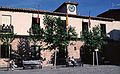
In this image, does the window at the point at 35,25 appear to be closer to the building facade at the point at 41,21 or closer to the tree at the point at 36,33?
the tree at the point at 36,33

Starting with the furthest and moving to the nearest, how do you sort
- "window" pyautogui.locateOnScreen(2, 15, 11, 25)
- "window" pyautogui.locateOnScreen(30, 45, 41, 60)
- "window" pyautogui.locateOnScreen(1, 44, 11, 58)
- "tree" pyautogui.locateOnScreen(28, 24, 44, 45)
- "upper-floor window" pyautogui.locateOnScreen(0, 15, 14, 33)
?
"window" pyautogui.locateOnScreen(30, 45, 41, 60) < "window" pyautogui.locateOnScreen(2, 15, 11, 25) < "window" pyautogui.locateOnScreen(1, 44, 11, 58) < "upper-floor window" pyautogui.locateOnScreen(0, 15, 14, 33) < "tree" pyautogui.locateOnScreen(28, 24, 44, 45)

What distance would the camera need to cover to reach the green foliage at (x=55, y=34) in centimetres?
2859

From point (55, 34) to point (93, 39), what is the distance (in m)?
5.56

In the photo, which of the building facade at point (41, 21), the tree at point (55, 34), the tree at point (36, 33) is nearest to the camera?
the tree at point (55, 34)

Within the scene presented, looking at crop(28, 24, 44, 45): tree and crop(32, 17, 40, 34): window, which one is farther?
crop(32, 17, 40, 34): window

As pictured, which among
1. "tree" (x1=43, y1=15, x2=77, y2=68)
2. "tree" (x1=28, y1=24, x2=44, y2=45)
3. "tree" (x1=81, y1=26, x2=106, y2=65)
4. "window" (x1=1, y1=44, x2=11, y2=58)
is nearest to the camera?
"tree" (x1=43, y1=15, x2=77, y2=68)

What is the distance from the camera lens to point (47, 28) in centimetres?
2889

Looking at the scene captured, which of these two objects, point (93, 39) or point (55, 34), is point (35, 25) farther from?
point (93, 39)

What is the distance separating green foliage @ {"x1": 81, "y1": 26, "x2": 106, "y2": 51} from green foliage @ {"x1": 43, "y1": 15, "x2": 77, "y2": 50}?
3.47 meters

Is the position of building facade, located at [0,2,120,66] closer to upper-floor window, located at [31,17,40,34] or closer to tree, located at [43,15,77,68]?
upper-floor window, located at [31,17,40,34]

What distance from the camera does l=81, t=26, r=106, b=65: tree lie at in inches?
1261

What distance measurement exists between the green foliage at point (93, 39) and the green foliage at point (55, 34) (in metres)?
3.47

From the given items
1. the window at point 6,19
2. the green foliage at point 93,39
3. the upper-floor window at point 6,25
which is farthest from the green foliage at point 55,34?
the window at point 6,19

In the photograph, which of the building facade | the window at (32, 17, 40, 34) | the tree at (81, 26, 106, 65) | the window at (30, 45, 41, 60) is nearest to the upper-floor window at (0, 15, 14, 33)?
the building facade
